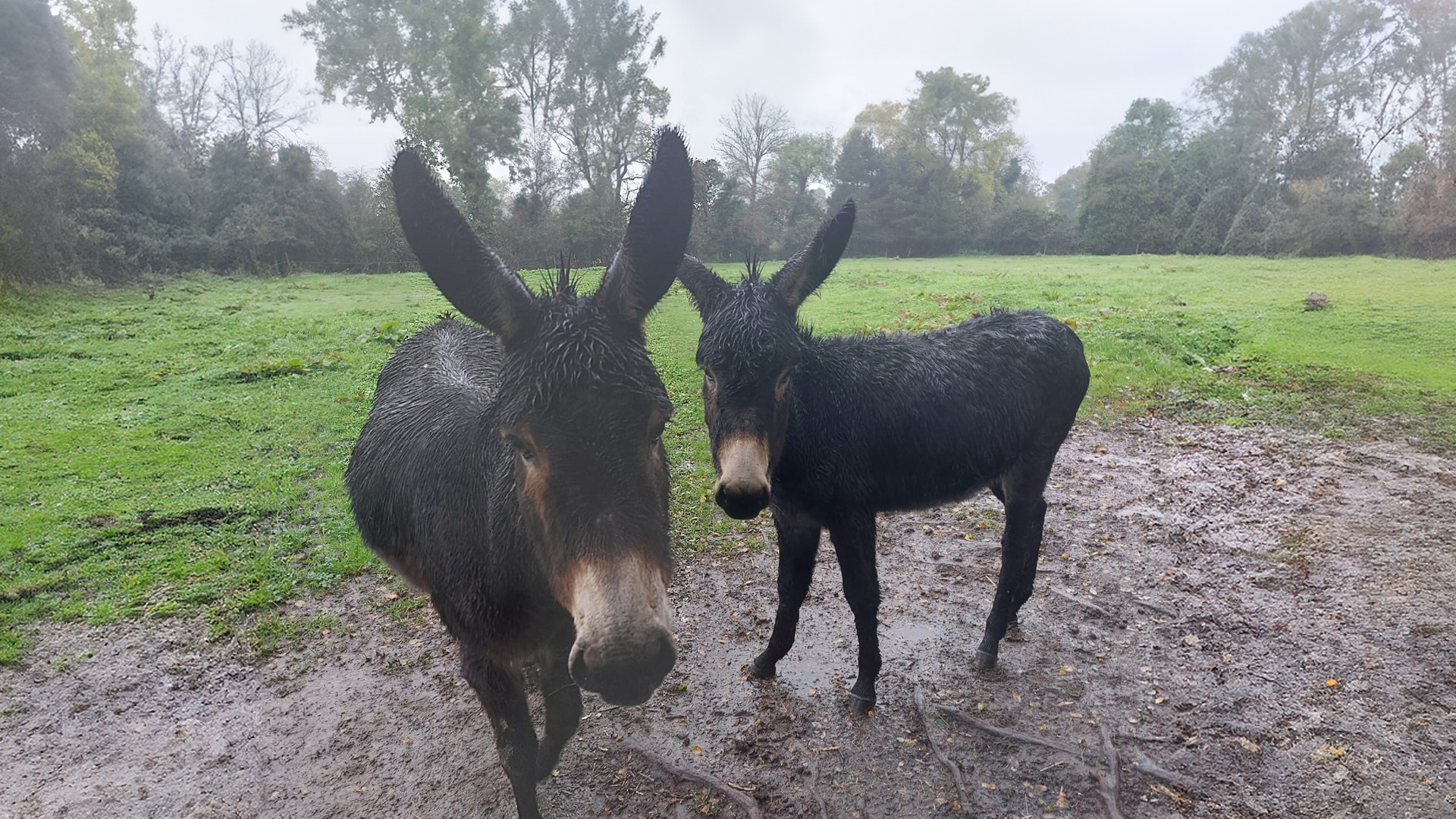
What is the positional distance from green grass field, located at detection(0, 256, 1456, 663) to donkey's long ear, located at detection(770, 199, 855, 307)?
0.78m

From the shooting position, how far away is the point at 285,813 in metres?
3.28

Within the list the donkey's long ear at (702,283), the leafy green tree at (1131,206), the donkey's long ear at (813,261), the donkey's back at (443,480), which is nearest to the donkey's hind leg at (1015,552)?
the donkey's long ear at (813,261)

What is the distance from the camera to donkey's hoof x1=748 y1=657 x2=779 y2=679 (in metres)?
4.23

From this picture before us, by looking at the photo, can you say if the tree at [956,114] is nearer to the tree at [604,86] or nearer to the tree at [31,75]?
the tree at [604,86]

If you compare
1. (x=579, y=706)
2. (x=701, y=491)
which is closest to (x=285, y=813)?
(x=579, y=706)

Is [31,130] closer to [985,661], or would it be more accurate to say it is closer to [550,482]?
[550,482]

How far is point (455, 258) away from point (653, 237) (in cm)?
69

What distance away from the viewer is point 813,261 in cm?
396

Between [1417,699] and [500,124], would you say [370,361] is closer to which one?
[1417,699]

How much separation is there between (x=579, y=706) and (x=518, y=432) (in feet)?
5.60

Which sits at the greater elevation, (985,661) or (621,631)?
(621,631)

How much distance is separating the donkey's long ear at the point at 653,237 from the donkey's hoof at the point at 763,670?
2750mm

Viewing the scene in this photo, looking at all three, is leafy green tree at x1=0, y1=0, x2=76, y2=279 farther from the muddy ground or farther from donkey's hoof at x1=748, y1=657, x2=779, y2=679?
donkey's hoof at x1=748, y1=657, x2=779, y2=679

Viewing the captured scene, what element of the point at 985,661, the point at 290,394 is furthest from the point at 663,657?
the point at 290,394
